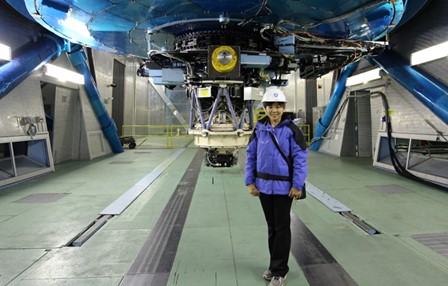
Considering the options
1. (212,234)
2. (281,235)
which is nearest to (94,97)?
(212,234)

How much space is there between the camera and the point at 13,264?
268 centimetres

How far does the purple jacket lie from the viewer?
2232 millimetres

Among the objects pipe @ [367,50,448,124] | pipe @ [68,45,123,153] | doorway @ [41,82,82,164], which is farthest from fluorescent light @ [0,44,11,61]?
pipe @ [367,50,448,124]

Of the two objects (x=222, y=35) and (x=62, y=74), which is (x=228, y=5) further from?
(x=62, y=74)

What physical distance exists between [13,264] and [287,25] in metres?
5.15

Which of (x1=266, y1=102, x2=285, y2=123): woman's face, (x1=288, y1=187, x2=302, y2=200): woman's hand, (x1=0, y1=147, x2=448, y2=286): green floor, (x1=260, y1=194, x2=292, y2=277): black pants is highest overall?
(x1=266, y1=102, x2=285, y2=123): woman's face

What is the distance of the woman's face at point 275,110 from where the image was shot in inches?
90.6

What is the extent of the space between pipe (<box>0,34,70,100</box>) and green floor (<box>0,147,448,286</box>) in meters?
2.46

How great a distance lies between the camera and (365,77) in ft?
28.9

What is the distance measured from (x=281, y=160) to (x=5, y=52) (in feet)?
23.9

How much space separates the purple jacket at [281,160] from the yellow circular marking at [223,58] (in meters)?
2.14

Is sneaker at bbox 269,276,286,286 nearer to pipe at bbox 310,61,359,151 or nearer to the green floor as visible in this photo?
the green floor

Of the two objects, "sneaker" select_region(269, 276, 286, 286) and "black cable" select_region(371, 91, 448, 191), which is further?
"black cable" select_region(371, 91, 448, 191)

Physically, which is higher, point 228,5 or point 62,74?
point 62,74
